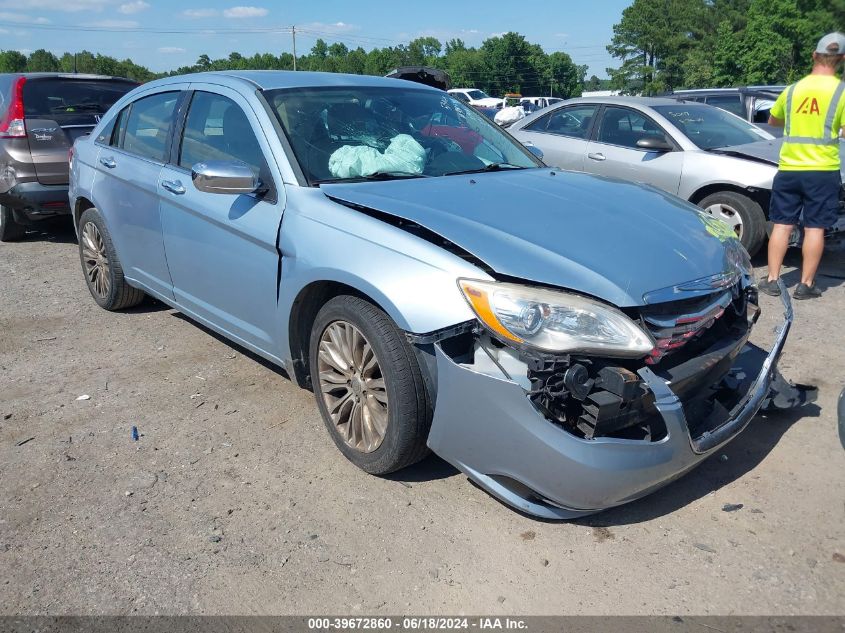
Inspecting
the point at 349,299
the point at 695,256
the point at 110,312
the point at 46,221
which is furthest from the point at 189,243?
the point at 46,221

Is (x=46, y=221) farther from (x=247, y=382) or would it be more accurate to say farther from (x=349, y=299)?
(x=349, y=299)

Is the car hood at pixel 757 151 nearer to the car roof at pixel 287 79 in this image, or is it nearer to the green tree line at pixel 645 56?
the car roof at pixel 287 79

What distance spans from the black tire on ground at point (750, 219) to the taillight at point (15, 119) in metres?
7.02

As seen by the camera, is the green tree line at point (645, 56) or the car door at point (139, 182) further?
the green tree line at point (645, 56)

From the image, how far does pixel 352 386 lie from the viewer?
3119 mm

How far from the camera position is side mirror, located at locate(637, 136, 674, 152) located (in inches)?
271

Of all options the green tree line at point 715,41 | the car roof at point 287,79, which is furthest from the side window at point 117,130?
the green tree line at point 715,41

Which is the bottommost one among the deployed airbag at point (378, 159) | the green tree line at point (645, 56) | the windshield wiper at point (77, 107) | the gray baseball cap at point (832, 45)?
the deployed airbag at point (378, 159)

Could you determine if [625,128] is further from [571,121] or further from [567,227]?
[567,227]

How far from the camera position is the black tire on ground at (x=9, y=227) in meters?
8.08

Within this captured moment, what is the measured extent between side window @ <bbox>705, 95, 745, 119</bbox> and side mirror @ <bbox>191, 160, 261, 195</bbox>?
915cm

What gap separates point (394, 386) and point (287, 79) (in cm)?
210

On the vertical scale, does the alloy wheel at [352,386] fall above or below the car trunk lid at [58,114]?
below

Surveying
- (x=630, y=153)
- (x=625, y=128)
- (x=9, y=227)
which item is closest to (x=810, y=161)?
(x=630, y=153)
